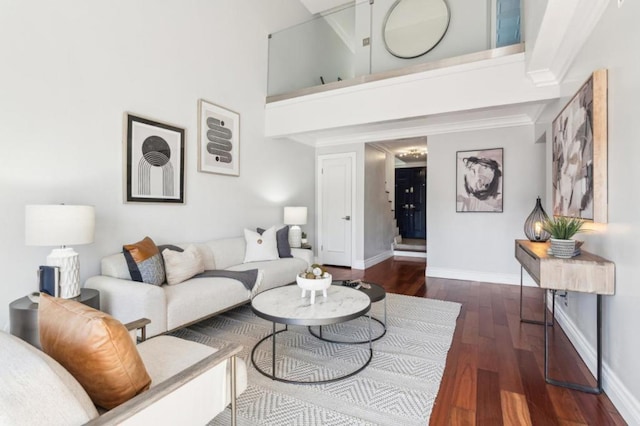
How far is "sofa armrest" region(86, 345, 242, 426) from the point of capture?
88 centimetres

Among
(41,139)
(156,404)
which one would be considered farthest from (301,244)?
(156,404)

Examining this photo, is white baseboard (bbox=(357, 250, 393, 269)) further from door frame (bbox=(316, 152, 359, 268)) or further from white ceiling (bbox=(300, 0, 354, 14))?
white ceiling (bbox=(300, 0, 354, 14))

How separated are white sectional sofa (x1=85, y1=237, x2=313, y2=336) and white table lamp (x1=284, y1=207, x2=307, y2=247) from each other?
1279mm

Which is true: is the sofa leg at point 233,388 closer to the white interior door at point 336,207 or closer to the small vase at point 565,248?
the small vase at point 565,248

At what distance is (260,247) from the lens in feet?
13.1

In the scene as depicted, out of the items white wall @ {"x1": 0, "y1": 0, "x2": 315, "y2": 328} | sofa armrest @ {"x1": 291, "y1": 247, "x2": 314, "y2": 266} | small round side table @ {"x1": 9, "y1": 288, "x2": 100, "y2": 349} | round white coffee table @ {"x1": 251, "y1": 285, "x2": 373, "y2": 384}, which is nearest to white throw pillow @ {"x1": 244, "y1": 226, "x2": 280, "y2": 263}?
sofa armrest @ {"x1": 291, "y1": 247, "x2": 314, "y2": 266}

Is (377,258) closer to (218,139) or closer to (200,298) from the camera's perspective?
(218,139)

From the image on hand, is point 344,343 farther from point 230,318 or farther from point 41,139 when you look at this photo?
point 41,139

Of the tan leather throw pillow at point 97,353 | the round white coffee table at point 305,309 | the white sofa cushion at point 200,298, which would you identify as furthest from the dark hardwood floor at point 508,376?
the white sofa cushion at point 200,298

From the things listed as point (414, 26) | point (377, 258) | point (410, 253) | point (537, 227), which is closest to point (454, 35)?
point (414, 26)

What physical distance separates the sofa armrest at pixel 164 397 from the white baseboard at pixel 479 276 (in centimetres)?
441

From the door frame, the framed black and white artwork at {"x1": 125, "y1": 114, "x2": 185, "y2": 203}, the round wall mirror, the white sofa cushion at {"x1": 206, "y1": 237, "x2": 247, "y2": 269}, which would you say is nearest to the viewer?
the framed black and white artwork at {"x1": 125, "y1": 114, "x2": 185, "y2": 203}

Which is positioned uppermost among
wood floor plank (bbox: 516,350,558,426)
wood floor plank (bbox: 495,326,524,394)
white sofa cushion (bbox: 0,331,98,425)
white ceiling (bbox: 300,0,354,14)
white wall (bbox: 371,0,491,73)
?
white ceiling (bbox: 300,0,354,14)

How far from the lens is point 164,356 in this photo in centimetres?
146
